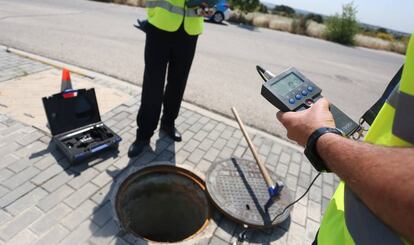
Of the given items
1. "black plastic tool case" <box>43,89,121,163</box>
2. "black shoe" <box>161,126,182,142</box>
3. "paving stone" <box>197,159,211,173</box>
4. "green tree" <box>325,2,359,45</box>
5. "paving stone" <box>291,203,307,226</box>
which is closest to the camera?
"paving stone" <box>291,203,307,226</box>

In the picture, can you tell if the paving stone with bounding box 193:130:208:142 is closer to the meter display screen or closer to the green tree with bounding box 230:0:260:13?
the meter display screen

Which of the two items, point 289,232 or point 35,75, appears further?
point 35,75

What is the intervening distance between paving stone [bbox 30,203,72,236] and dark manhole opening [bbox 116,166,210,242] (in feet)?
1.60

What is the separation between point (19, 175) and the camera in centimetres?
277

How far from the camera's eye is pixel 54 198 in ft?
8.50

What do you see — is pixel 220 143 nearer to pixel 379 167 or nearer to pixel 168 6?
pixel 168 6

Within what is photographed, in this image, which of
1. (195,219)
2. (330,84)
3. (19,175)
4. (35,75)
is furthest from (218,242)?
(330,84)

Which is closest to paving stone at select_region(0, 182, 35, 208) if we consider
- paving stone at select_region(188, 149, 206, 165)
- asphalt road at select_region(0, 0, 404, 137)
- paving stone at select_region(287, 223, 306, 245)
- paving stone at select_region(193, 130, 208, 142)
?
paving stone at select_region(188, 149, 206, 165)

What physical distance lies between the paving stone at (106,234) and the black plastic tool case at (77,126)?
865 millimetres

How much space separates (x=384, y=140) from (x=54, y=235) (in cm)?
231

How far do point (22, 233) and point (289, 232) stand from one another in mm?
2130

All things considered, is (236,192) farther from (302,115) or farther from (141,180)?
(302,115)

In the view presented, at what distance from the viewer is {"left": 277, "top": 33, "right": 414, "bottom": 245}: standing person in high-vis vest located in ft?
2.30

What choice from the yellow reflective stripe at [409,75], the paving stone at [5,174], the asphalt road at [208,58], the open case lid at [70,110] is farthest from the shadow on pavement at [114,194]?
the yellow reflective stripe at [409,75]
